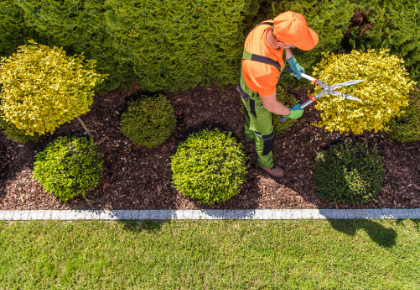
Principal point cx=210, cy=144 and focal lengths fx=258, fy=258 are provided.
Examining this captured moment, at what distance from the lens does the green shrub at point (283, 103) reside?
196 inches

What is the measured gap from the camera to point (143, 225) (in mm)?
5172

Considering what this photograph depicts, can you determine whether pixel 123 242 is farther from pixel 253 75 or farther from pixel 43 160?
pixel 253 75

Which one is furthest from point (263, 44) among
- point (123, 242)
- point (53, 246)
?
point (53, 246)

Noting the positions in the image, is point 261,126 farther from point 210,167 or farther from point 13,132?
point 13,132

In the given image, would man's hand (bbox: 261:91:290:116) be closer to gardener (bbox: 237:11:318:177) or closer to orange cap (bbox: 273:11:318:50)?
gardener (bbox: 237:11:318:177)

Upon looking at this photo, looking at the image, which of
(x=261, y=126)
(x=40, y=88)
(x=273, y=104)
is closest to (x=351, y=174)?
(x=261, y=126)

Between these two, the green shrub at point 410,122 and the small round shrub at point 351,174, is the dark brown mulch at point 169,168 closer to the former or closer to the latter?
the small round shrub at point 351,174

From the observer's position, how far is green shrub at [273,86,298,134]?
498 centimetres

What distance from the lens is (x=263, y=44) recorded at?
3.52m

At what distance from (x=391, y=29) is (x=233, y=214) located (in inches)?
174

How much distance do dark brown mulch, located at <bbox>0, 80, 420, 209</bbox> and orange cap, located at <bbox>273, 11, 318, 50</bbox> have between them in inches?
94.5

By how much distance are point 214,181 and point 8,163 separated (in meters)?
4.50

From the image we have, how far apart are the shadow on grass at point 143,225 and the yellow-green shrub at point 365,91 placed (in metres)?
3.65

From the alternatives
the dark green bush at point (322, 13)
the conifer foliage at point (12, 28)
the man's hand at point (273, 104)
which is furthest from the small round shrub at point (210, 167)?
the conifer foliage at point (12, 28)
